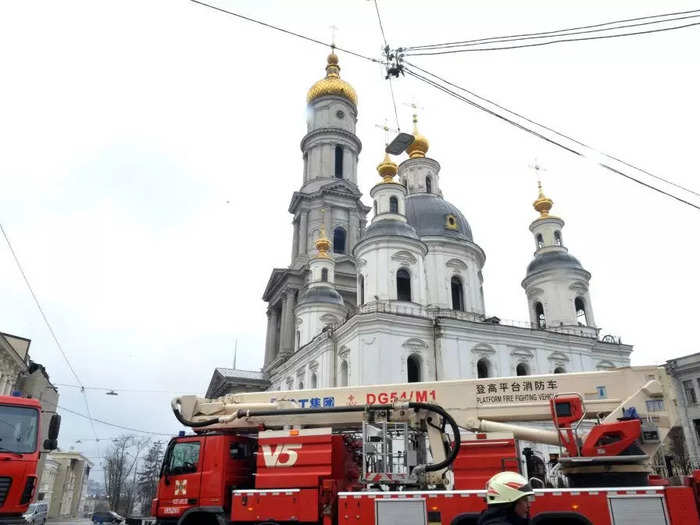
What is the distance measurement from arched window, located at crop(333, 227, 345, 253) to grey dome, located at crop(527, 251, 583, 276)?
1779cm

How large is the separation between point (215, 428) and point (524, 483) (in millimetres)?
9100

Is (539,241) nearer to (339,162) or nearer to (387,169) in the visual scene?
(387,169)

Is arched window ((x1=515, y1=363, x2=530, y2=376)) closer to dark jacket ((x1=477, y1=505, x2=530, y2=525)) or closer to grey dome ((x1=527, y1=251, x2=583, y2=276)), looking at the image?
grey dome ((x1=527, y1=251, x2=583, y2=276))

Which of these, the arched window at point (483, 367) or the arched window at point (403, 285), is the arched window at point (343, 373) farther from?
the arched window at point (483, 367)

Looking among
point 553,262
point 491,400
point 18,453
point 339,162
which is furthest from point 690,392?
point 18,453

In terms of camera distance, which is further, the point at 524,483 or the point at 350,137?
the point at 350,137

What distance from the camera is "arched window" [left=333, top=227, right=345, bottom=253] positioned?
1980 inches

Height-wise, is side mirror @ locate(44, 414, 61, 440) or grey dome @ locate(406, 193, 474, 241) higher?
grey dome @ locate(406, 193, 474, 241)

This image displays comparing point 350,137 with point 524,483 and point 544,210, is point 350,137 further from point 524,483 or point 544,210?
point 524,483

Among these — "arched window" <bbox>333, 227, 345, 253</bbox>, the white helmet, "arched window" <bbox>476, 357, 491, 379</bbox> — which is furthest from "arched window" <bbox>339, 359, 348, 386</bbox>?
the white helmet

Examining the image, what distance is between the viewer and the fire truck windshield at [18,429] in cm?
1058

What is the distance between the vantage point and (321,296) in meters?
39.8

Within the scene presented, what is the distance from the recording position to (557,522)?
26.5ft

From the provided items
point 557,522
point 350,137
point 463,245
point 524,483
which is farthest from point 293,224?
point 524,483
